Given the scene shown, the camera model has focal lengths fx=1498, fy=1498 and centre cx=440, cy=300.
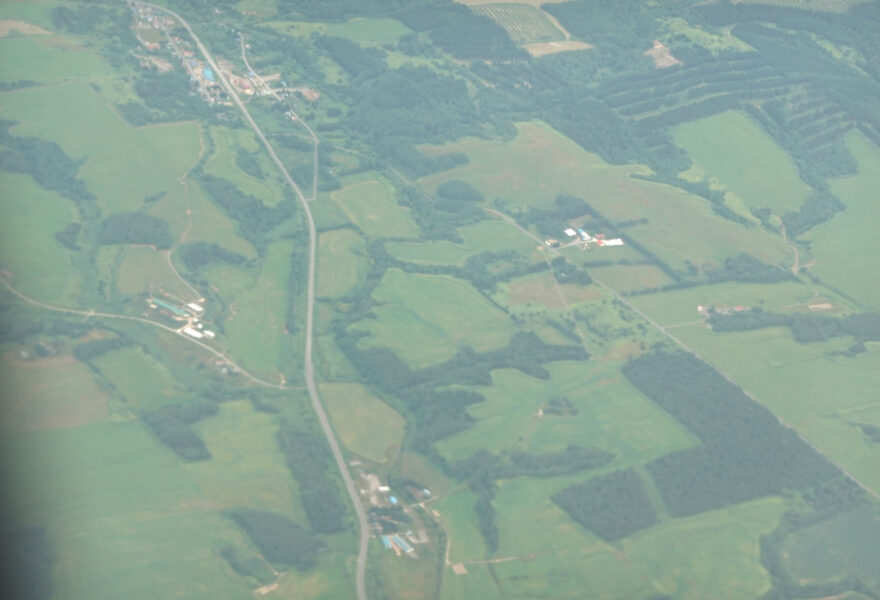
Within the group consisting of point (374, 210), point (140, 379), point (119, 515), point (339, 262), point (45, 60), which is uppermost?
point (45, 60)

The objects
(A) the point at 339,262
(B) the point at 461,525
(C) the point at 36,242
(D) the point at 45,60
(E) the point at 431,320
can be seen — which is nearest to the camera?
(B) the point at 461,525

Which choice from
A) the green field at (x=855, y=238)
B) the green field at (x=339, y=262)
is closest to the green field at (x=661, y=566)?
the green field at (x=339, y=262)

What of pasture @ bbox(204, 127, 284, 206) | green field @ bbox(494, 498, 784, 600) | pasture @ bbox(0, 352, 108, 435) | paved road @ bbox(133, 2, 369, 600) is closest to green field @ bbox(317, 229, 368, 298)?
paved road @ bbox(133, 2, 369, 600)

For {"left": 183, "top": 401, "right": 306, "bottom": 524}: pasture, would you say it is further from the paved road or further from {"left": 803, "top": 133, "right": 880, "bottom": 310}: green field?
{"left": 803, "top": 133, "right": 880, "bottom": 310}: green field

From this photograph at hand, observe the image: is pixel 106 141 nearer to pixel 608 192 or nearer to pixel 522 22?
pixel 608 192

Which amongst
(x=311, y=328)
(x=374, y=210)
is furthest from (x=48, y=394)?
(x=374, y=210)
